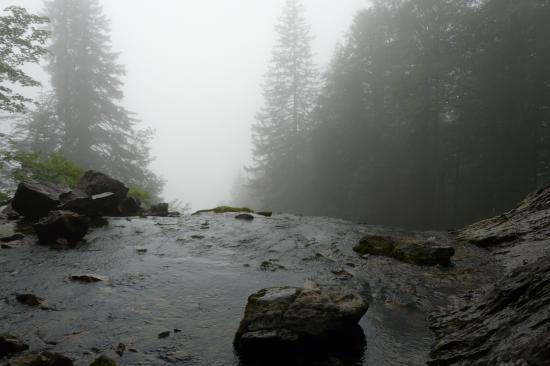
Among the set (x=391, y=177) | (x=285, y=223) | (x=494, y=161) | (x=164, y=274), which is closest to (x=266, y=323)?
(x=164, y=274)

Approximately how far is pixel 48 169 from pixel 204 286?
365 inches

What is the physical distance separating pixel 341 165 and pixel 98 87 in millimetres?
19155

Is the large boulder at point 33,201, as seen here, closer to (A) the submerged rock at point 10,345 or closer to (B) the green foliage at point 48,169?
(B) the green foliage at point 48,169

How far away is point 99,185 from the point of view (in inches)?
375


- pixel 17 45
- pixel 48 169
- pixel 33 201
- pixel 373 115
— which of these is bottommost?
Result: pixel 33 201

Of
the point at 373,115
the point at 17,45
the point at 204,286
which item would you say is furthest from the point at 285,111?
the point at 204,286

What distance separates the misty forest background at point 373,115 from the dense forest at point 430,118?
72 mm

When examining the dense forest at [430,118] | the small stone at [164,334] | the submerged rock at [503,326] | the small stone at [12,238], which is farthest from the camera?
the dense forest at [430,118]

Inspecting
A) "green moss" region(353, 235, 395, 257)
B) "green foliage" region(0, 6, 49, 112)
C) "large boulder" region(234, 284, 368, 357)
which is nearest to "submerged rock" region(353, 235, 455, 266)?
"green moss" region(353, 235, 395, 257)

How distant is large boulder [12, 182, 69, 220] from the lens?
7250 mm

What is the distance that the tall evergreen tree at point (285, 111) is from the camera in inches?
1136

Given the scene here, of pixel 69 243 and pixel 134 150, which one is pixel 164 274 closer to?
pixel 69 243

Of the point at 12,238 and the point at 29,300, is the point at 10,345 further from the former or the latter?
the point at 12,238

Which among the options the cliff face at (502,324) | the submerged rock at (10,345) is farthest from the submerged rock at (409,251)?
the submerged rock at (10,345)
